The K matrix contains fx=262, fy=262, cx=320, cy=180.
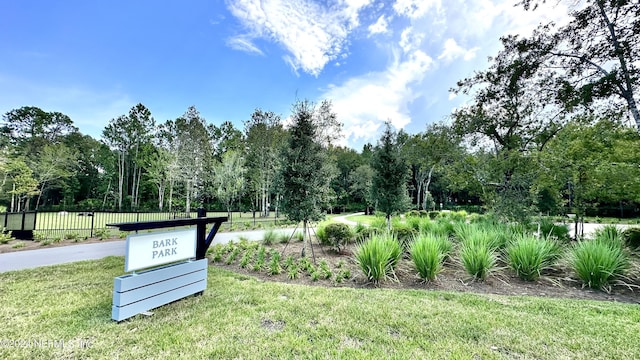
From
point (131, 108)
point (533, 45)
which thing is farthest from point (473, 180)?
point (131, 108)

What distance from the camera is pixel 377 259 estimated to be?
15.7ft

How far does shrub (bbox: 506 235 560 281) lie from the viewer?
16.1 feet

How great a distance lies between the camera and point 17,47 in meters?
9.75

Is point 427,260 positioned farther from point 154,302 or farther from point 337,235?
point 154,302

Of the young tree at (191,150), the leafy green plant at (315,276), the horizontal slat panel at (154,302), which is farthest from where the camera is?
the young tree at (191,150)

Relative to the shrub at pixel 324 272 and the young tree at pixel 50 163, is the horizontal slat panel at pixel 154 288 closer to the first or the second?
the shrub at pixel 324 272

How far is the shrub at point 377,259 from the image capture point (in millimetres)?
4766

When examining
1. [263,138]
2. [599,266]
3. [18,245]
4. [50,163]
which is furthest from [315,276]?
[50,163]

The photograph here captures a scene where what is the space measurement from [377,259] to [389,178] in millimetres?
5579

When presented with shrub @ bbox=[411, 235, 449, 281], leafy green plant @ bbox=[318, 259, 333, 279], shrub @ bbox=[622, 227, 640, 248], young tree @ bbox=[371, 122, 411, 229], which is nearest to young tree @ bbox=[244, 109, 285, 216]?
young tree @ bbox=[371, 122, 411, 229]

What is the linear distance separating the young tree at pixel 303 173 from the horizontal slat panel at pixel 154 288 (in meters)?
3.28

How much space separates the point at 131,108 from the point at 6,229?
978 inches

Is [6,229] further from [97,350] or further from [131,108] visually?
[131,108]

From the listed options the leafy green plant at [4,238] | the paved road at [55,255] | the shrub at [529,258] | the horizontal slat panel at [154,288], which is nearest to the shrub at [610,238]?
the shrub at [529,258]
